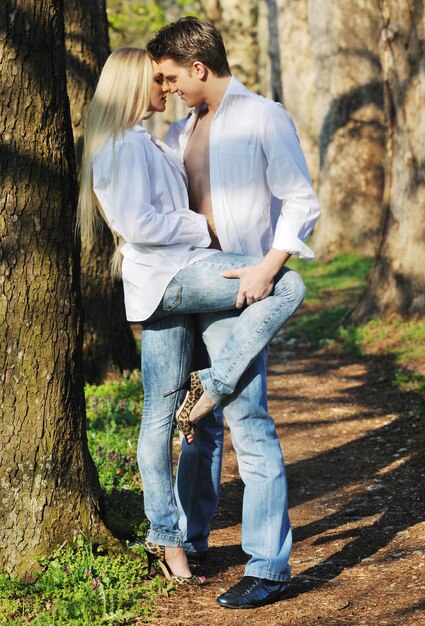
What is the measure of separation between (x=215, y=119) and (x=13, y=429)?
1.54 metres

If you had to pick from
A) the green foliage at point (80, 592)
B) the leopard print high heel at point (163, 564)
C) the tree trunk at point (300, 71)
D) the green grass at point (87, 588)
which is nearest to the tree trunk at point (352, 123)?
the tree trunk at point (300, 71)

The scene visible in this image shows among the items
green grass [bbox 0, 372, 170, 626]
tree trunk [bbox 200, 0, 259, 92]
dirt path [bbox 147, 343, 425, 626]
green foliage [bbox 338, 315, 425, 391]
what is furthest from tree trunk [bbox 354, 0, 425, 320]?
tree trunk [bbox 200, 0, 259, 92]

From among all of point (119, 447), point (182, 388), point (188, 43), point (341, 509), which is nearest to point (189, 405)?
point (182, 388)

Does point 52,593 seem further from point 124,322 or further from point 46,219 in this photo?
point 124,322

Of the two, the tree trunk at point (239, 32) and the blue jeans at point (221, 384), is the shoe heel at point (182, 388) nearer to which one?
the blue jeans at point (221, 384)

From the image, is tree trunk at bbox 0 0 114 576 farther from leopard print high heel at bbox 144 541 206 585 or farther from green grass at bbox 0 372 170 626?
leopard print high heel at bbox 144 541 206 585

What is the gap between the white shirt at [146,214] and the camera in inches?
153

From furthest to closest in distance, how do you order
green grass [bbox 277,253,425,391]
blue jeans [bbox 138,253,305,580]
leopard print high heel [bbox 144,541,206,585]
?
green grass [bbox 277,253,425,391], leopard print high heel [bbox 144,541,206,585], blue jeans [bbox 138,253,305,580]

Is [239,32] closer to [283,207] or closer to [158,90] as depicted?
[158,90]

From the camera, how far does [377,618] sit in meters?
3.97

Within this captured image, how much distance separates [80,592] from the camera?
3.98 metres

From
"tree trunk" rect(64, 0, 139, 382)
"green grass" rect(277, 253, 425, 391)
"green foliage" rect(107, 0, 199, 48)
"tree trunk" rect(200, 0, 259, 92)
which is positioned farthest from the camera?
"green foliage" rect(107, 0, 199, 48)

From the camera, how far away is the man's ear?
4.01 metres

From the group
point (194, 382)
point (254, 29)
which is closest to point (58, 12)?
point (194, 382)
